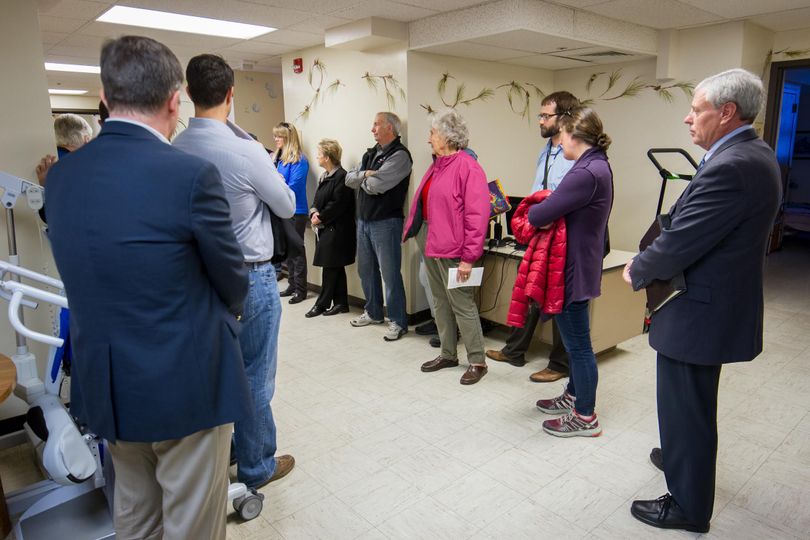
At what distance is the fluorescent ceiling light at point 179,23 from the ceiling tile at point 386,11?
793 mm

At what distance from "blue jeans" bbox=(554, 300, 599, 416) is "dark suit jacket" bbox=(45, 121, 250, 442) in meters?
1.68

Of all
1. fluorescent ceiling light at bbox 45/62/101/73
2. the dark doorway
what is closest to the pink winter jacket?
the dark doorway

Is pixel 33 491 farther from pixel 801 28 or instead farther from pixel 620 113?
pixel 801 28

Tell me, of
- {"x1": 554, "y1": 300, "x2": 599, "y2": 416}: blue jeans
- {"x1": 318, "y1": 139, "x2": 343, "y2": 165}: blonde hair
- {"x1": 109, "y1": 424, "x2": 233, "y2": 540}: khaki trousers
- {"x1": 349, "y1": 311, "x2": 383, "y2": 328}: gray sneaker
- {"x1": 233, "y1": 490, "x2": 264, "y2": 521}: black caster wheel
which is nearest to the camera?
{"x1": 109, "y1": 424, "x2": 233, "y2": 540}: khaki trousers

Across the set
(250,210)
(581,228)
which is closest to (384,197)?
(581,228)

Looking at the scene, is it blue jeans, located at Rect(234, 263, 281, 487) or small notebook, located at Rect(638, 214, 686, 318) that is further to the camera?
blue jeans, located at Rect(234, 263, 281, 487)

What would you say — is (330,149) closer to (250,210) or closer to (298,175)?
(298,175)

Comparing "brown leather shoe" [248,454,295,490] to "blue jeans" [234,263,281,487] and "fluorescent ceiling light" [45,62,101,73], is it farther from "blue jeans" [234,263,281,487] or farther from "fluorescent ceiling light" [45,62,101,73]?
"fluorescent ceiling light" [45,62,101,73]

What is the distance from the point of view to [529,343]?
3.46 metres

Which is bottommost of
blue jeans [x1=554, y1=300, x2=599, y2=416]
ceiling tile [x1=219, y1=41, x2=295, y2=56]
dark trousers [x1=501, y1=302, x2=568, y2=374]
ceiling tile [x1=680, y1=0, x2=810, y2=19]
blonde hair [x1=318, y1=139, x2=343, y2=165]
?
dark trousers [x1=501, y1=302, x2=568, y2=374]

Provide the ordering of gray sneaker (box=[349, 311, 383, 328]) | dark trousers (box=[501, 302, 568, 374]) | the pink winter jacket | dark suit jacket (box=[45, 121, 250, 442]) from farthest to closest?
gray sneaker (box=[349, 311, 383, 328]), dark trousers (box=[501, 302, 568, 374]), the pink winter jacket, dark suit jacket (box=[45, 121, 250, 442])

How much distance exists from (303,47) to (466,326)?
3.03 m

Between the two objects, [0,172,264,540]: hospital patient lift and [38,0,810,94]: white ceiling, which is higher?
A: [38,0,810,94]: white ceiling

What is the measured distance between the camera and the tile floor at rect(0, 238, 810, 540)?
6.61ft
